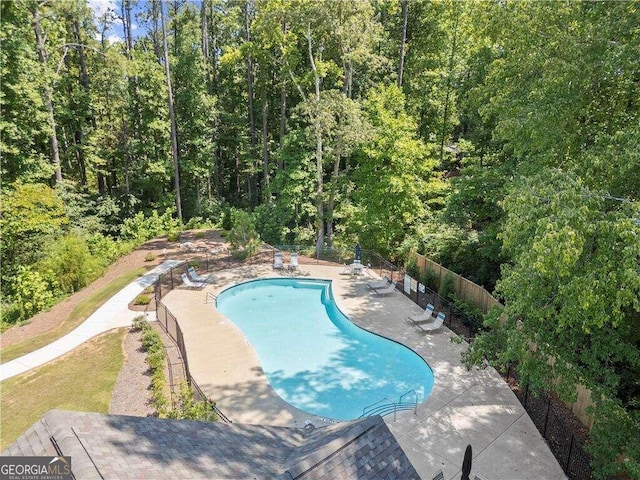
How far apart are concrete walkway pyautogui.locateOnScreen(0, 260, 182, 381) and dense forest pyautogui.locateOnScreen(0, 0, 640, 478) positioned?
293cm

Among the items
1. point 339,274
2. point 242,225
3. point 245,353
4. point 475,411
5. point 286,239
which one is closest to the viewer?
point 475,411

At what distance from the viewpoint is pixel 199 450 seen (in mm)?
5359

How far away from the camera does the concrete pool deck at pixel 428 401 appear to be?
8625mm

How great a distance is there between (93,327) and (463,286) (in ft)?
48.1

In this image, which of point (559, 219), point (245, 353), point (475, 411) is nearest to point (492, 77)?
point (559, 219)

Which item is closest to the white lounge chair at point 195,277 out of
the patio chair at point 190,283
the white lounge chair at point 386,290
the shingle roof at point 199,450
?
the patio chair at point 190,283

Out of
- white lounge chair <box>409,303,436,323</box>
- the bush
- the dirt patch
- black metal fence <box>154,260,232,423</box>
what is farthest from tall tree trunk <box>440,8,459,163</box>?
the dirt patch

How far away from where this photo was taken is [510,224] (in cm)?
722

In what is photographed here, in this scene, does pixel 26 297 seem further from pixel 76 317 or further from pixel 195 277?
pixel 195 277

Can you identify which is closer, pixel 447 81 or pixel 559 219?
pixel 559 219

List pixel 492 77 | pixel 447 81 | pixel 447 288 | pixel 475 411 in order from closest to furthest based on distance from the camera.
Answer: pixel 475 411
pixel 492 77
pixel 447 288
pixel 447 81

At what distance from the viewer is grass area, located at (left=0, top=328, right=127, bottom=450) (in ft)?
32.5

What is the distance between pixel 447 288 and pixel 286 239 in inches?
501

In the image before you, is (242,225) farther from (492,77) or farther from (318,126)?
(492,77)
